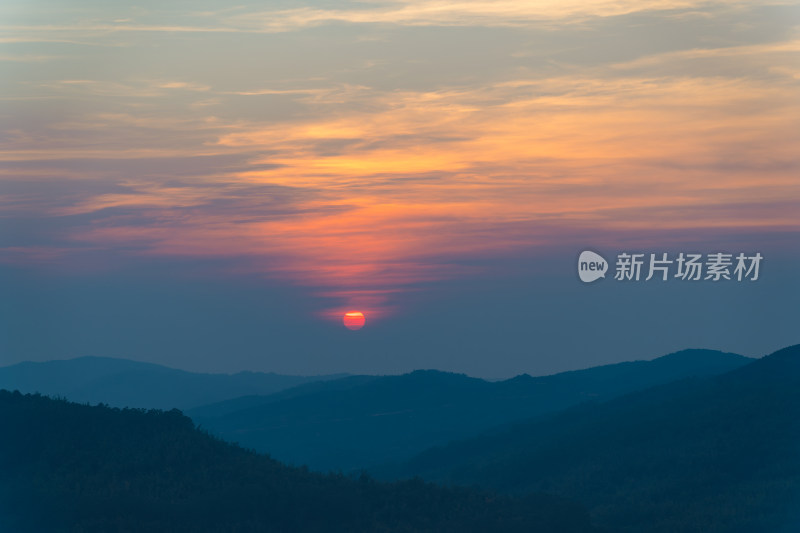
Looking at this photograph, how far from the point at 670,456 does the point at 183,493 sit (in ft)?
159

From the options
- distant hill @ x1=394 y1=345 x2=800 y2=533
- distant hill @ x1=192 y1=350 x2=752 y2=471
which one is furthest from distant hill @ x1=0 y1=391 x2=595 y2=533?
distant hill @ x1=192 y1=350 x2=752 y2=471

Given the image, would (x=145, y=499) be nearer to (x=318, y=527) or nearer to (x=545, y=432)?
(x=318, y=527)

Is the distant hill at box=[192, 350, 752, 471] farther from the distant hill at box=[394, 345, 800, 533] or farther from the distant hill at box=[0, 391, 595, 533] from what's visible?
the distant hill at box=[0, 391, 595, 533]

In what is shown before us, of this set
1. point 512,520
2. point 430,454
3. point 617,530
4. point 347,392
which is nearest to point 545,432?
point 430,454

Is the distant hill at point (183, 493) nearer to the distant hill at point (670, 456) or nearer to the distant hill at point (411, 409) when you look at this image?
the distant hill at point (670, 456)

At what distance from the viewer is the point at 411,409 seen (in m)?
178

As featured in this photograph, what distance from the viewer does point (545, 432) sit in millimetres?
112000

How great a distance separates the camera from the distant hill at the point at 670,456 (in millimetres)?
64812

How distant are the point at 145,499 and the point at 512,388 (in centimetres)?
13974

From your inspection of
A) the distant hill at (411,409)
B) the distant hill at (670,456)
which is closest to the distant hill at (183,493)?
the distant hill at (670,456)

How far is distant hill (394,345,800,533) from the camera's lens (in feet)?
213

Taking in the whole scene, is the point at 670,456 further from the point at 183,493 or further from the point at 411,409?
the point at 411,409

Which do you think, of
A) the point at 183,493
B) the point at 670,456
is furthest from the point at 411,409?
the point at 183,493

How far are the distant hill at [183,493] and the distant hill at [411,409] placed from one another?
80.7 metres
